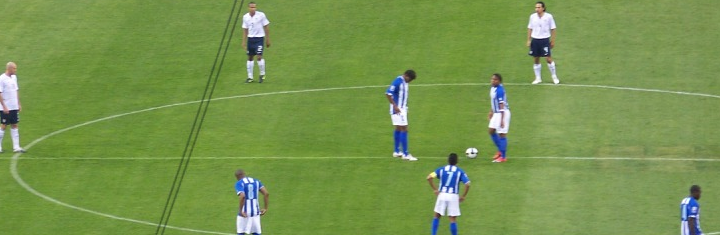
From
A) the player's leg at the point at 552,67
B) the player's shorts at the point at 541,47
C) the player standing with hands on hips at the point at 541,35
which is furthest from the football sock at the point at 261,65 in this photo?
the player's leg at the point at 552,67

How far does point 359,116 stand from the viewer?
116ft

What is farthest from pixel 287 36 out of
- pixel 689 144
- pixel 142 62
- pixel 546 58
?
pixel 689 144

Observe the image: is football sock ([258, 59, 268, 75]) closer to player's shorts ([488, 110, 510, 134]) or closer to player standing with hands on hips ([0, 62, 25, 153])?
player standing with hands on hips ([0, 62, 25, 153])

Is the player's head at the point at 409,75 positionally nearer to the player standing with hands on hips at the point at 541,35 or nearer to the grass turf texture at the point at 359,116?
the grass turf texture at the point at 359,116

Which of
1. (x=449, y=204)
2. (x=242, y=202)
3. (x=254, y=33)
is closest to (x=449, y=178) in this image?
(x=449, y=204)

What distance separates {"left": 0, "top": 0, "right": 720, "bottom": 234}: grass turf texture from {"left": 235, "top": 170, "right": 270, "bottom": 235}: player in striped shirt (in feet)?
4.96

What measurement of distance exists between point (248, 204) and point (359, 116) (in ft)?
30.1

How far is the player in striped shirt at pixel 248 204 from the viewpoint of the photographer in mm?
26562

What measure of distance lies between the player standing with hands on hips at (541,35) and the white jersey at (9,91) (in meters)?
12.3

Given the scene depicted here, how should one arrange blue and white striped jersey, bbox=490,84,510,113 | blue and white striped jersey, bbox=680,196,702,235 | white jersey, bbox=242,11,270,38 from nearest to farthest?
blue and white striped jersey, bbox=680,196,702,235 → blue and white striped jersey, bbox=490,84,510,113 → white jersey, bbox=242,11,270,38

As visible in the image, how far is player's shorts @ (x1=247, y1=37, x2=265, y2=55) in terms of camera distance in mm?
38031

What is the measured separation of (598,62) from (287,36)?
28.9 feet

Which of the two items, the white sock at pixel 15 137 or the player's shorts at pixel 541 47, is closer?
the white sock at pixel 15 137

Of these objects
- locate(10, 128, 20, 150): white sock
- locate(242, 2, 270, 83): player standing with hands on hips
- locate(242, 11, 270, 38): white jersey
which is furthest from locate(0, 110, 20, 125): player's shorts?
locate(242, 11, 270, 38): white jersey
